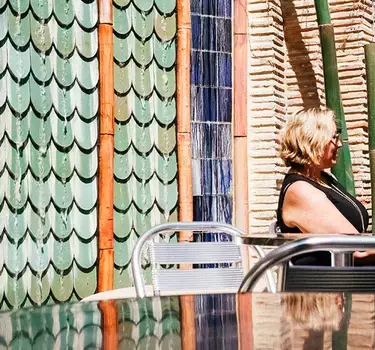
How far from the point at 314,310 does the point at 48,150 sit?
4260 millimetres

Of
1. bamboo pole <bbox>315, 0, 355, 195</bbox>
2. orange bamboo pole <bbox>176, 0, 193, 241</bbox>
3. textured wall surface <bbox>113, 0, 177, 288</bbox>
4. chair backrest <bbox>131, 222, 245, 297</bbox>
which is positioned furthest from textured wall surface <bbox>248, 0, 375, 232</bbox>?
chair backrest <bbox>131, 222, 245, 297</bbox>

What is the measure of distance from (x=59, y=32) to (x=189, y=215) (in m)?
1.57

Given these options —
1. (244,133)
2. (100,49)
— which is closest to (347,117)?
(244,133)

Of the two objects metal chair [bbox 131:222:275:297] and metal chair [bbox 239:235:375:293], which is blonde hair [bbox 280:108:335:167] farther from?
metal chair [bbox 239:235:375:293]

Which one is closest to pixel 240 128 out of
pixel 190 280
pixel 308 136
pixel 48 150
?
pixel 48 150

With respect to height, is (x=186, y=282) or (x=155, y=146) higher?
(x=155, y=146)

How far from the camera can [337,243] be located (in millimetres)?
2357

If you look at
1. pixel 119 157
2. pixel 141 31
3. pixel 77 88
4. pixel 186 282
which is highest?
pixel 141 31

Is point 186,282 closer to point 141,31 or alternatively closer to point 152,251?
point 152,251

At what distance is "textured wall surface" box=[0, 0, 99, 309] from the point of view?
5559 millimetres

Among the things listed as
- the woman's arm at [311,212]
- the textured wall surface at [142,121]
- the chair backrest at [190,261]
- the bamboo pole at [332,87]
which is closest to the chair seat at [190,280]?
the chair backrest at [190,261]

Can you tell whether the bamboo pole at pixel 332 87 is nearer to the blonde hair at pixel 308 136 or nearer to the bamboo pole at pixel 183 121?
the bamboo pole at pixel 183 121

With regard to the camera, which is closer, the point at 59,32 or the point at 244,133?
the point at 59,32

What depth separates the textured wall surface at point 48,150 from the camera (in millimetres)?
5559
